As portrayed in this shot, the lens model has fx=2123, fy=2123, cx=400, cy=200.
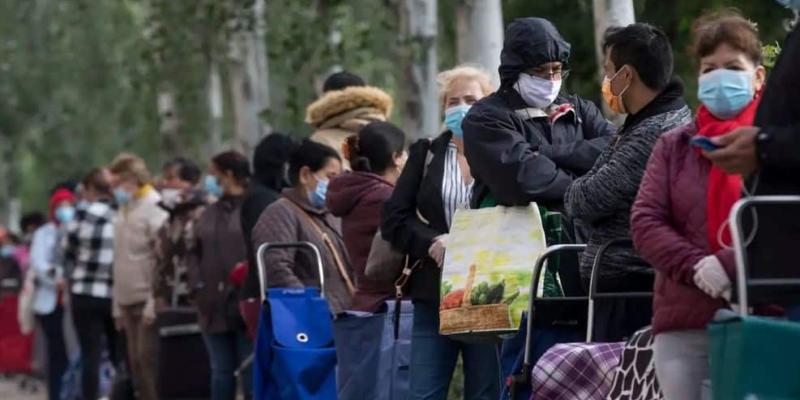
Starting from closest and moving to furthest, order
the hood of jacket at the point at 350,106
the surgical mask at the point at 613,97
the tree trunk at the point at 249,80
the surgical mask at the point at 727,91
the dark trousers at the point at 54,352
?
the surgical mask at the point at 727,91, the surgical mask at the point at 613,97, the hood of jacket at the point at 350,106, the dark trousers at the point at 54,352, the tree trunk at the point at 249,80

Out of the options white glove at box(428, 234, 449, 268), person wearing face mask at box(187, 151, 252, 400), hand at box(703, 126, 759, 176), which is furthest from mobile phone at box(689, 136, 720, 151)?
person wearing face mask at box(187, 151, 252, 400)

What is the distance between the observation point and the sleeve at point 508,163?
8672 mm

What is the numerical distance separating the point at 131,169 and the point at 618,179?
31.5 ft

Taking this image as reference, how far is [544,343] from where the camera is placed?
8.61 meters

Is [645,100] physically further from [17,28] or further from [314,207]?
[17,28]

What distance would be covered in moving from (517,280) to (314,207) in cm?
375

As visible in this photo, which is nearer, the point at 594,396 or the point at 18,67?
the point at 594,396

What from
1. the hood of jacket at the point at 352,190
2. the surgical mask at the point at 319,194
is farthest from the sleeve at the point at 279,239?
the hood of jacket at the point at 352,190

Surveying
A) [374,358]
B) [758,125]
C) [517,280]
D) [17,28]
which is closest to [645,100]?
[517,280]

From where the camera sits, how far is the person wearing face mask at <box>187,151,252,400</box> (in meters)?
14.0

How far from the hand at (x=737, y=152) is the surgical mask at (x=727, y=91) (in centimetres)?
27

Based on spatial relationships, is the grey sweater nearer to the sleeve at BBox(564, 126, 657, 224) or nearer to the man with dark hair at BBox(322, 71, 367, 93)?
the sleeve at BBox(564, 126, 657, 224)

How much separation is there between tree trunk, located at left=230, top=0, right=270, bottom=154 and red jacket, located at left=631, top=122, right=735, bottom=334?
21.2 metres

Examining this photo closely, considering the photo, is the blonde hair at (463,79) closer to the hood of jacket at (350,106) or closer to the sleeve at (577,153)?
the sleeve at (577,153)
